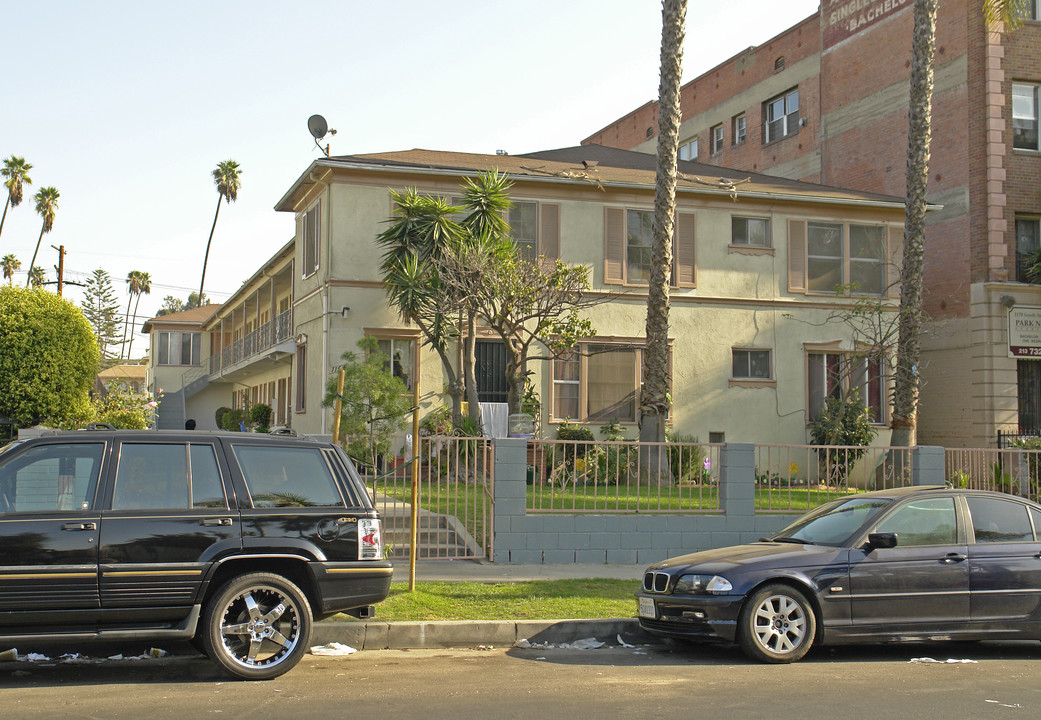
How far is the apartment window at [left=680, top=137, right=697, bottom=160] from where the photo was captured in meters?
40.1

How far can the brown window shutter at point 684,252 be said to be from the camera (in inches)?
931

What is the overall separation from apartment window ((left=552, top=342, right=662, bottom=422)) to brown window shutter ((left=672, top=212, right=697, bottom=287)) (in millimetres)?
2048

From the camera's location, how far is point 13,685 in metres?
6.99

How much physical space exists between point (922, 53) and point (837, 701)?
49.6 ft

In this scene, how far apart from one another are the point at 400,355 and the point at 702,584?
1444 centimetres

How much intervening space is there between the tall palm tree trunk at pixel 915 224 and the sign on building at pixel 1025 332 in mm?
7860

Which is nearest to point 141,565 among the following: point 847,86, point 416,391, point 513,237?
point 416,391

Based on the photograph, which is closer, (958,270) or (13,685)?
(13,685)

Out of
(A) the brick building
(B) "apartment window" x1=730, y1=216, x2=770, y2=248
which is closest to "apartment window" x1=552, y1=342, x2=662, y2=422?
(B) "apartment window" x1=730, y1=216, x2=770, y2=248

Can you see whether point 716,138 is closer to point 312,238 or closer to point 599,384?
point 599,384

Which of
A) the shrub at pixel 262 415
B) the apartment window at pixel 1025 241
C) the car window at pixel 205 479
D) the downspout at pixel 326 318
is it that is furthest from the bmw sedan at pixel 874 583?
the shrub at pixel 262 415

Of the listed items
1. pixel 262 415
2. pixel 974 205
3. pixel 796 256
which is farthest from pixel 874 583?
pixel 262 415

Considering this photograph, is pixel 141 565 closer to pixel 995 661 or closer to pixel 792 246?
pixel 995 661

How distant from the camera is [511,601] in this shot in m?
9.91
